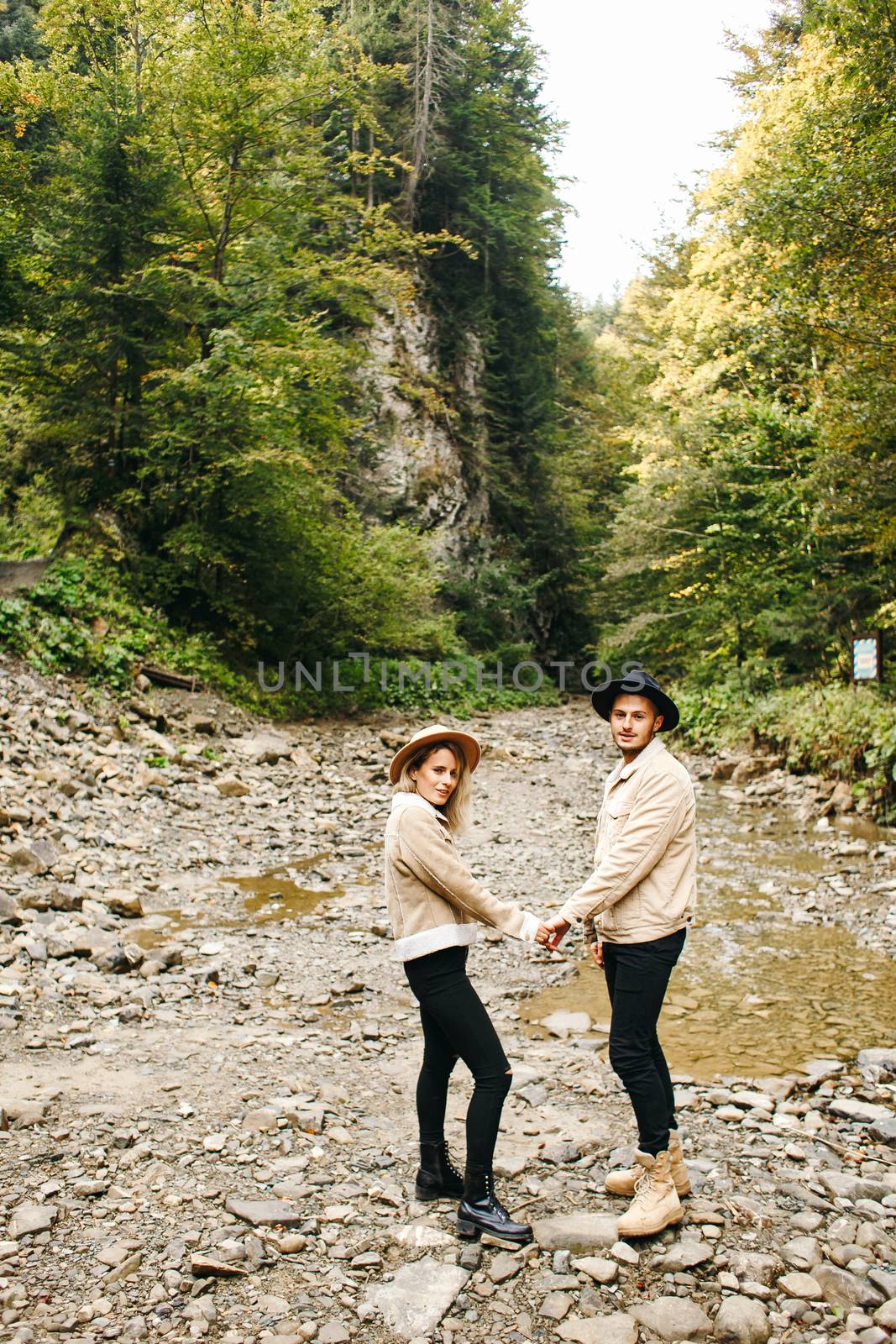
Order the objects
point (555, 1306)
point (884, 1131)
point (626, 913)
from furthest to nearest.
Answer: point (884, 1131) < point (626, 913) < point (555, 1306)

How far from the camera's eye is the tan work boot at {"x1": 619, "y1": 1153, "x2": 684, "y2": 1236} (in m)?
3.07

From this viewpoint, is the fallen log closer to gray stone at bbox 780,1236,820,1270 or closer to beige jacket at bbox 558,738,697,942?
beige jacket at bbox 558,738,697,942

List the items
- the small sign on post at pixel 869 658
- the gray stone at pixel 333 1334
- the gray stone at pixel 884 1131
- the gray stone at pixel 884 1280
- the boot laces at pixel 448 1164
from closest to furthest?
the gray stone at pixel 333 1334
the gray stone at pixel 884 1280
the boot laces at pixel 448 1164
the gray stone at pixel 884 1131
the small sign on post at pixel 869 658

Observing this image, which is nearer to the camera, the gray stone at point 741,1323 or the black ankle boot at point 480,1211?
the gray stone at point 741,1323

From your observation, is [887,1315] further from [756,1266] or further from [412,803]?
[412,803]

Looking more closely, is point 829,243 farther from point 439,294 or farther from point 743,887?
point 439,294

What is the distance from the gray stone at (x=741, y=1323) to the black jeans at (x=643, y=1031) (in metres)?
0.51

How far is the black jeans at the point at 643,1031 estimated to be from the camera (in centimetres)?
315

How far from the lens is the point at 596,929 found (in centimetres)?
333

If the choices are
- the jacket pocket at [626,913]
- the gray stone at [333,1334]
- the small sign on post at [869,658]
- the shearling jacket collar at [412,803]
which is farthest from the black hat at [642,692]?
the small sign on post at [869,658]

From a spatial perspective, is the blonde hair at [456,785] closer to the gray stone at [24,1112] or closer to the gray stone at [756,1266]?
the gray stone at [756,1266]

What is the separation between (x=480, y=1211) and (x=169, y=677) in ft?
36.9

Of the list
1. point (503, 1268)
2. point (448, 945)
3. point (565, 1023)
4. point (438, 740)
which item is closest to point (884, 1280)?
point (503, 1268)

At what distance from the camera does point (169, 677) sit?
13344 mm
